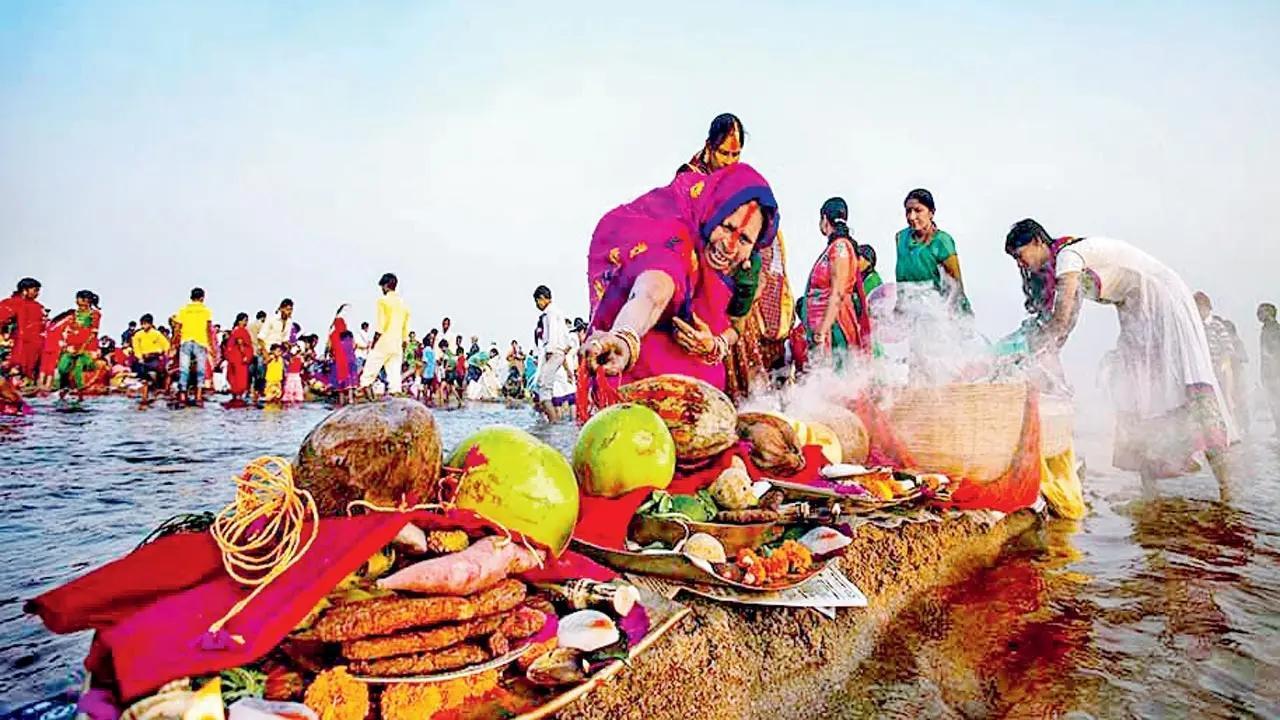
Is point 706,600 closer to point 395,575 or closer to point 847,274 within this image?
point 395,575

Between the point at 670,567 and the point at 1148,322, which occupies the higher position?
the point at 1148,322

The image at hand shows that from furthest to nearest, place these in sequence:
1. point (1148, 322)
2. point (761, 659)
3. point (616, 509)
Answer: point (1148, 322), point (616, 509), point (761, 659)

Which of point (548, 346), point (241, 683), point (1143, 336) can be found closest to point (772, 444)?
point (241, 683)

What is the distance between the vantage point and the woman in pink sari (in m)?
3.68

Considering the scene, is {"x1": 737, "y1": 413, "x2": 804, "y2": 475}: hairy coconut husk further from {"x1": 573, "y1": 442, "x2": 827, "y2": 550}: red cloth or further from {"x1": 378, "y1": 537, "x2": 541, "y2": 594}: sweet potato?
{"x1": 378, "y1": 537, "x2": 541, "y2": 594}: sweet potato

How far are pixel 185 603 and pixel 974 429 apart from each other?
4.45m

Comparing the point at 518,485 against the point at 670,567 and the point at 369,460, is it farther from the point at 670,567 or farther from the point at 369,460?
the point at 670,567

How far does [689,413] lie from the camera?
3.29 m

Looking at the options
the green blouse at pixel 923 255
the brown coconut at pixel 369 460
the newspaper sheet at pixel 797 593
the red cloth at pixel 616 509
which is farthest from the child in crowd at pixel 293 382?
the newspaper sheet at pixel 797 593

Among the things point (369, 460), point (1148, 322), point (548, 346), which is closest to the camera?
point (369, 460)

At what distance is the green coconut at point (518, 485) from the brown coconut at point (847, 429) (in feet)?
9.69

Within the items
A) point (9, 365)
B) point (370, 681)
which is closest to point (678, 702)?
point (370, 681)

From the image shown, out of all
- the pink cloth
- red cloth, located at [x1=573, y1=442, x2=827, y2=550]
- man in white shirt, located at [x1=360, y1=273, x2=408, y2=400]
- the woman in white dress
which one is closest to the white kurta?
the woman in white dress

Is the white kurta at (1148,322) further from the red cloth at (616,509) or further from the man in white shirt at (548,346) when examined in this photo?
the man in white shirt at (548,346)
